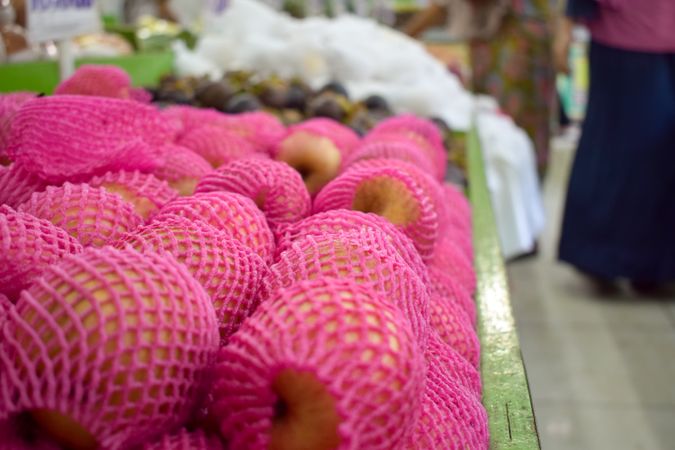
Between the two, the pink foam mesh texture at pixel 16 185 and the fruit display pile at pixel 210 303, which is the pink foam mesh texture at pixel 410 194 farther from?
the pink foam mesh texture at pixel 16 185

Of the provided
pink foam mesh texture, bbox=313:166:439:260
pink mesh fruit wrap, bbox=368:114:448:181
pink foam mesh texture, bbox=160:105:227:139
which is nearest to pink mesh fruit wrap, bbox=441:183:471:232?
pink mesh fruit wrap, bbox=368:114:448:181

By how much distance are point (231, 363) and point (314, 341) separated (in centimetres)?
8

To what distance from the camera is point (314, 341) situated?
0.60m

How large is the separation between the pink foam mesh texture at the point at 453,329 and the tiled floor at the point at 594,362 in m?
1.48

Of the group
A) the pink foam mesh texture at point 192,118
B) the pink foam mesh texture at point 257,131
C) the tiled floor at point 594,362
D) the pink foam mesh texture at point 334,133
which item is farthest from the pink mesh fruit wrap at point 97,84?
the tiled floor at point 594,362

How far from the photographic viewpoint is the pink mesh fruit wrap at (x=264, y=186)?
39.9 inches

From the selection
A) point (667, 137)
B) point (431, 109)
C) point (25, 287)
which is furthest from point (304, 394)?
point (667, 137)

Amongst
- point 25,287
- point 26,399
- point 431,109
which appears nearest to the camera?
point 26,399

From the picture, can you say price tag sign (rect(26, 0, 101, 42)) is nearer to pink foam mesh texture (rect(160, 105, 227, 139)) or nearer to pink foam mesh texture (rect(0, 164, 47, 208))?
pink foam mesh texture (rect(160, 105, 227, 139))

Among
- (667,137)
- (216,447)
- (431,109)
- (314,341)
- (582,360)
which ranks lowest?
(582,360)

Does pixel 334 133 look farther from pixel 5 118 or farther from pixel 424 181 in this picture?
pixel 5 118

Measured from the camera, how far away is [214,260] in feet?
2.49

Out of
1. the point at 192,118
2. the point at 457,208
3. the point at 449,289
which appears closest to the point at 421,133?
the point at 457,208

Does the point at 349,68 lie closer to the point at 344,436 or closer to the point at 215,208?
the point at 215,208
